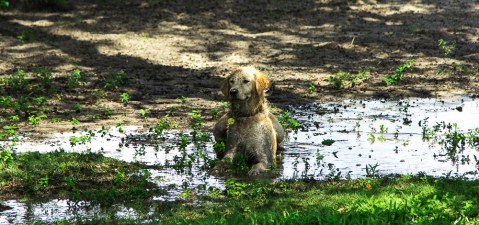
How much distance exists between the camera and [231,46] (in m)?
19.7

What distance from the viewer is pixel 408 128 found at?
1313 centimetres

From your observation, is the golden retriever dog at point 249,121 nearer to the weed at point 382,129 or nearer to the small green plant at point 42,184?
the weed at point 382,129

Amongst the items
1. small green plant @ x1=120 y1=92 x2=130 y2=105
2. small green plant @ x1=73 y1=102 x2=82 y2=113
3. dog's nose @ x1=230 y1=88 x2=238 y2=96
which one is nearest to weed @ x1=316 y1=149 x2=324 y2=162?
dog's nose @ x1=230 y1=88 x2=238 y2=96

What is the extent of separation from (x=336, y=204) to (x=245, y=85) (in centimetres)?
269

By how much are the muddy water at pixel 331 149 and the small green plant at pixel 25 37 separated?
7.39 m

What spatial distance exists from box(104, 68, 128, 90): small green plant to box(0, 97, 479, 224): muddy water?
9.36 ft

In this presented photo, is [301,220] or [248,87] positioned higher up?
[248,87]

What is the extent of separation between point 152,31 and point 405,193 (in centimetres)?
1282

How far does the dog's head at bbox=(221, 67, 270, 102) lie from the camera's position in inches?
436

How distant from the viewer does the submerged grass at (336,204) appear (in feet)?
26.5

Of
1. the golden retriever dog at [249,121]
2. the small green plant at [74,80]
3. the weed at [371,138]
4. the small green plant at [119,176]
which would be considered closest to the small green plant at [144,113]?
the small green plant at [74,80]

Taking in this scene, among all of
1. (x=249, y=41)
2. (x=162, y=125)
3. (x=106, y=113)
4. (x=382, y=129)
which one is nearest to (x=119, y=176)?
(x=162, y=125)

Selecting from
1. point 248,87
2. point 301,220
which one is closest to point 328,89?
point 248,87

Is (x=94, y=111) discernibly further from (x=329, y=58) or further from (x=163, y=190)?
(x=329, y=58)
